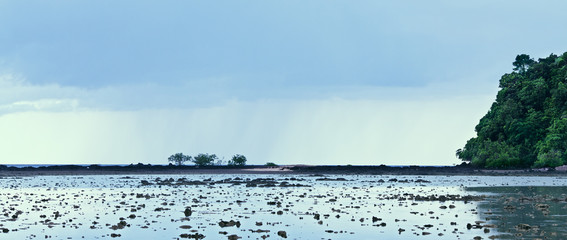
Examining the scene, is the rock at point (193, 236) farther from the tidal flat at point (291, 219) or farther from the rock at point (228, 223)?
the rock at point (228, 223)

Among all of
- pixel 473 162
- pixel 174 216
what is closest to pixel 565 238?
pixel 174 216

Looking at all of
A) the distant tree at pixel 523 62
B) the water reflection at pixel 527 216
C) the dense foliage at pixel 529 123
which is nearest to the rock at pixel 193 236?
the water reflection at pixel 527 216

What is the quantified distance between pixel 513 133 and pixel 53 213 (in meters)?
120

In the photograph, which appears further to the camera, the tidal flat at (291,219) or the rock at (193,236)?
the tidal flat at (291,219)

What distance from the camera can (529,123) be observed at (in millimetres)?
140500

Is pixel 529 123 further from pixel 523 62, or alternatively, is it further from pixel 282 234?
pixel 282 234

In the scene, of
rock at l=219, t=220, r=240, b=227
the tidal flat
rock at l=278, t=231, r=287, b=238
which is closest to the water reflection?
the tidal flat

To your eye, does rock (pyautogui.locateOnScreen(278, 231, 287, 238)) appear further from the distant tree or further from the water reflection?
the distant tree

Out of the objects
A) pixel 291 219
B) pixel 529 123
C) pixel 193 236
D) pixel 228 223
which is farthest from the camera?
pixel 529 123

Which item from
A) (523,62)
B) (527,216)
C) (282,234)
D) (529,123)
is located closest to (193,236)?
(282,234)

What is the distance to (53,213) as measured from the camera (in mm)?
41969

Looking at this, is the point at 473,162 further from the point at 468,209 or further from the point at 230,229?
the point at 230,229

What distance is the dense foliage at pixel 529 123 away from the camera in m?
130

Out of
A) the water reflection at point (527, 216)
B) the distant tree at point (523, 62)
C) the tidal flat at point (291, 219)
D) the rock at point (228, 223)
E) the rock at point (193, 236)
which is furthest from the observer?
the distant tree at point (523, 62)
